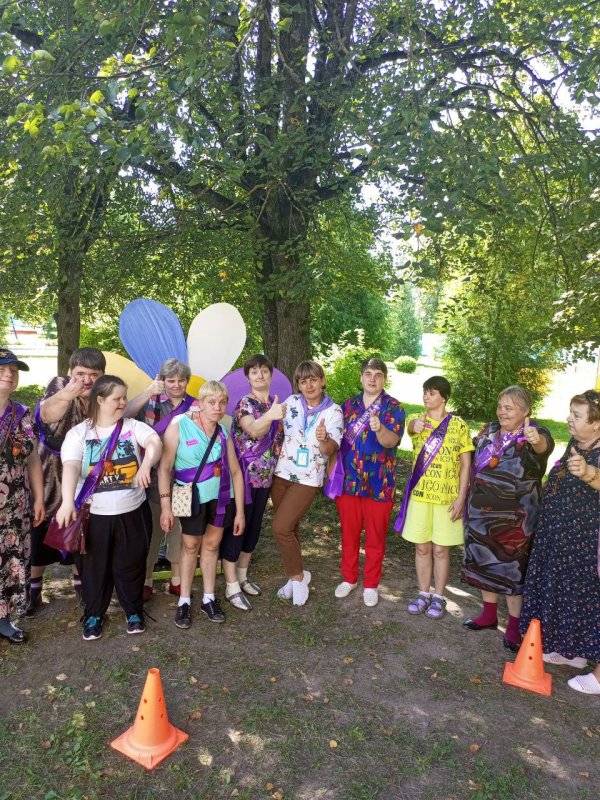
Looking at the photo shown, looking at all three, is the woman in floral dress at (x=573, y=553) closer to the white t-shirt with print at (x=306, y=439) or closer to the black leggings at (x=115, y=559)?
the white t-shirt with print at (x=306, y=439)

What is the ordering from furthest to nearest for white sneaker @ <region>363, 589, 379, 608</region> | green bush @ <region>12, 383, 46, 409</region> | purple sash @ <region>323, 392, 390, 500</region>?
1. green bush @ <region>12, 383, 46, 409</region>
2. white sneaker @ <region>363, 589, 379, 608</region>
3. purple sash @ <region>323, 392, 390, 500</region>

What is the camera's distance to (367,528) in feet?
14.7

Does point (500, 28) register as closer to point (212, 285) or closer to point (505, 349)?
point (212, 285)

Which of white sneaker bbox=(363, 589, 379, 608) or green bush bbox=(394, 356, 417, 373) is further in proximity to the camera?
green bush bbox=(394, 356, 417, 373)

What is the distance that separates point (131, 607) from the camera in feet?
13.1

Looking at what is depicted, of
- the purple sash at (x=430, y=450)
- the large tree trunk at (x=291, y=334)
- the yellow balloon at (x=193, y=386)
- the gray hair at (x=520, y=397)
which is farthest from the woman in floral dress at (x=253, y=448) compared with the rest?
the large tree trunk at (x=291, y=334)

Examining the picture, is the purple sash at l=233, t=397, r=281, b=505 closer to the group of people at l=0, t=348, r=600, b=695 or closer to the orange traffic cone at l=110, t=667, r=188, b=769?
the group of people at l=0, t=348, r=600, b=695

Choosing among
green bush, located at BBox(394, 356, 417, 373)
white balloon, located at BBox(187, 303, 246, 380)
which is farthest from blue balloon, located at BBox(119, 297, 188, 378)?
green bush, located at BBox(394, 356, 417, 373)

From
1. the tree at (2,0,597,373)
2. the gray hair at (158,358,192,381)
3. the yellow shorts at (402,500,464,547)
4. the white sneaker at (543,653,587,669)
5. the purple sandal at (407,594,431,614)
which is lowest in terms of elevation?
the white sneaker at (543,653,587,669)

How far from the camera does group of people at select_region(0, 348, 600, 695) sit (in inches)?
144

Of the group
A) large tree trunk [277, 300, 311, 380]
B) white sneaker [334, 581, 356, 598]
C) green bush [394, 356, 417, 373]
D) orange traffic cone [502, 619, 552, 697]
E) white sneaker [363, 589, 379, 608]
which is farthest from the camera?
green bush [394, 356, 417, 373]

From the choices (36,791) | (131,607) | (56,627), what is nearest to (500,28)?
(131,607)

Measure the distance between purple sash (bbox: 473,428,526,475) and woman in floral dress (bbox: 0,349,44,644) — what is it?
9.84ft

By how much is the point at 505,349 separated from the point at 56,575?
42.2 ft
